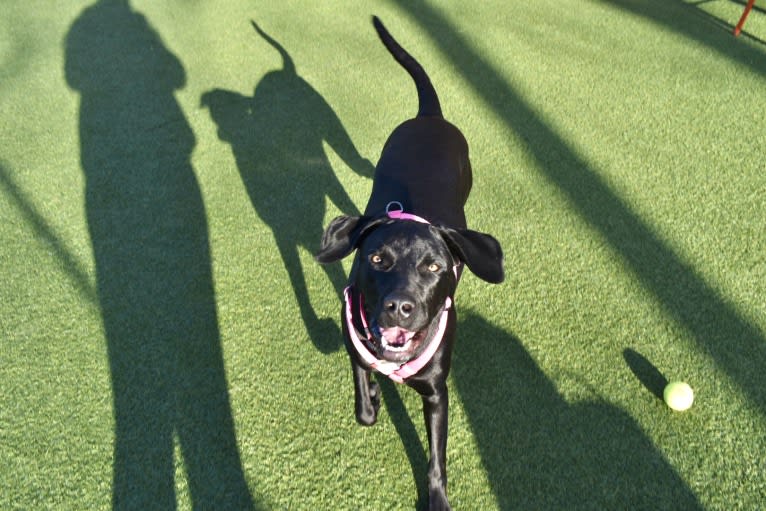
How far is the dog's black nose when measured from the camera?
1.93m

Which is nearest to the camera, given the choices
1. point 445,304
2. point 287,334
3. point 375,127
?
point 445,304

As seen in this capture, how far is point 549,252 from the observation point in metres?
3.24

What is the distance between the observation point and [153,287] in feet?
10.5

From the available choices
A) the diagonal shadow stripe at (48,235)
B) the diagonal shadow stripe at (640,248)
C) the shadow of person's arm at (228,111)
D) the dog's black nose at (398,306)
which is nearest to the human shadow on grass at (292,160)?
the shadow of person's arm at (228,111)

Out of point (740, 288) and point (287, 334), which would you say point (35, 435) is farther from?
point (740, 288)

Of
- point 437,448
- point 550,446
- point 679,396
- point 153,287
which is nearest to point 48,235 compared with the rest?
point 153,287

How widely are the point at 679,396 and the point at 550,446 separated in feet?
2.03

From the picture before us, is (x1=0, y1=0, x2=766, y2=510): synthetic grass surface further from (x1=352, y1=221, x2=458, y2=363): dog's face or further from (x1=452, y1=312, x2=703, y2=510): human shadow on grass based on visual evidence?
(x1=352, y1=221, x2=458, y2=363): dog's face

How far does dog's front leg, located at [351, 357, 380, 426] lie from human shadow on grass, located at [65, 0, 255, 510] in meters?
0.58

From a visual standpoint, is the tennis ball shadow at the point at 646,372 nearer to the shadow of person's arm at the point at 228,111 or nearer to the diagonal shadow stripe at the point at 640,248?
the diagonal shadow stripe at the point at 640,248

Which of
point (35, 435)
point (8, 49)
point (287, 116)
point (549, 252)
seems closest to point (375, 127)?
point (287, 116)

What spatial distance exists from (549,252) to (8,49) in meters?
5.77

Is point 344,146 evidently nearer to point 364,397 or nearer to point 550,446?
point 364,397

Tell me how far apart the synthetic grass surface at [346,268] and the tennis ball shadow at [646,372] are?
0.01 meters
